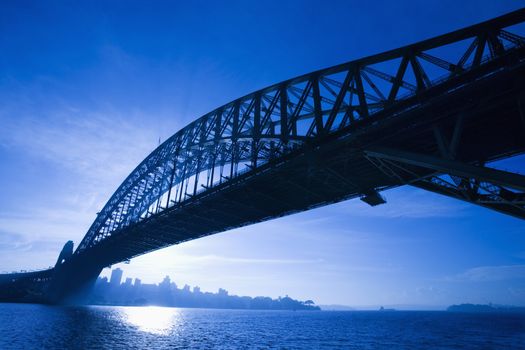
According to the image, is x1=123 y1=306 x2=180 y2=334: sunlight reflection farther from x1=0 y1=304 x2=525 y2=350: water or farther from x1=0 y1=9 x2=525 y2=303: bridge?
x1=0 y1=9 x2=525 y2=303: bridge

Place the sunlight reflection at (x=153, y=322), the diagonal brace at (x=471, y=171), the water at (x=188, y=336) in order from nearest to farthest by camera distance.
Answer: the diagonal brace at (x=471, y=171)
the water at (x=188, y=336)
the sunlight reflection at (x=153, y=322)

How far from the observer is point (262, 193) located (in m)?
30.3

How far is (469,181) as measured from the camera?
14.7m

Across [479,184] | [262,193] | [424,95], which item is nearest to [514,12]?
[424,95]

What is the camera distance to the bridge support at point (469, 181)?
1055 centimetres

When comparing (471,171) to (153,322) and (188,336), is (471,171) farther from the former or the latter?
(153,322)

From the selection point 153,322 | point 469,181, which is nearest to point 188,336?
point 153,322

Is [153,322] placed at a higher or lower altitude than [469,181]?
lower

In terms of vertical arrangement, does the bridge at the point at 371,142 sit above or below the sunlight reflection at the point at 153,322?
above

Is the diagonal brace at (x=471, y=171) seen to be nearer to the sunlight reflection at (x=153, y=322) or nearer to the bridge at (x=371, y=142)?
the bridge at (x=371, y=142)

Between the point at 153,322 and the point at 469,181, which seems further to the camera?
the point at 153,322

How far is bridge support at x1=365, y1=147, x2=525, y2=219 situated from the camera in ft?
34.6

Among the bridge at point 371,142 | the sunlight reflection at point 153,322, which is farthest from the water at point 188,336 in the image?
the bridge at point 371,142

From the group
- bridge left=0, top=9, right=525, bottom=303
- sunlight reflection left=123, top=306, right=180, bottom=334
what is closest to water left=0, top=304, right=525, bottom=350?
sunlight reflection left=123, top=306, right=180, bottom=334
